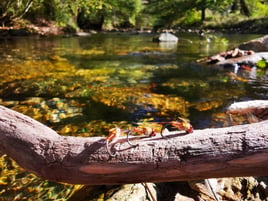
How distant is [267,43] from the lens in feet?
48.3

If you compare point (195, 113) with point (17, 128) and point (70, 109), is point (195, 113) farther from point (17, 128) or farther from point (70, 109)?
point (17, 128)

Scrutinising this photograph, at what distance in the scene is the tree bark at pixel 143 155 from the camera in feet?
6.51

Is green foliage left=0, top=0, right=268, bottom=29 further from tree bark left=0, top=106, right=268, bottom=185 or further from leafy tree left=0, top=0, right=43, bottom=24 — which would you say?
tree bark left=0, top=106, right=268, bottom=185

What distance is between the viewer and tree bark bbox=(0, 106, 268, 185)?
1984mm

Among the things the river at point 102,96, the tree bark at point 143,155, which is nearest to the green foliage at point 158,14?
the river at point 102,96

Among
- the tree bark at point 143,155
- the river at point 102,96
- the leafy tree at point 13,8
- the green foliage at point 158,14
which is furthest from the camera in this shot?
the green foliage at point 158,14

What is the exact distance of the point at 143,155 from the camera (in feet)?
6.91

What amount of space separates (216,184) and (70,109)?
14.7 feet

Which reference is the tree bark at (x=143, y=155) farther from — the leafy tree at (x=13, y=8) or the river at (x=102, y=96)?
the leafy tree at (x=13, y=8)

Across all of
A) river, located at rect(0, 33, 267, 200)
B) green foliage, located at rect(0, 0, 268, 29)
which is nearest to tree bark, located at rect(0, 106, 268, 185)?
river, located at rect(0, 33, 267, 200)

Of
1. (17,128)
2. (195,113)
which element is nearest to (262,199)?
(17,128)

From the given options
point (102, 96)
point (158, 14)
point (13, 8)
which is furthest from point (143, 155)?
point (158, 14)

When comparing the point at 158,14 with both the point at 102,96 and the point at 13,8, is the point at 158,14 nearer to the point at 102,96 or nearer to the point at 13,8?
the point at 13,8

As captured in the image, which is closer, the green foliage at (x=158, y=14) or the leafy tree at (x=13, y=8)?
the leafy tree at (x=13, y=8)
